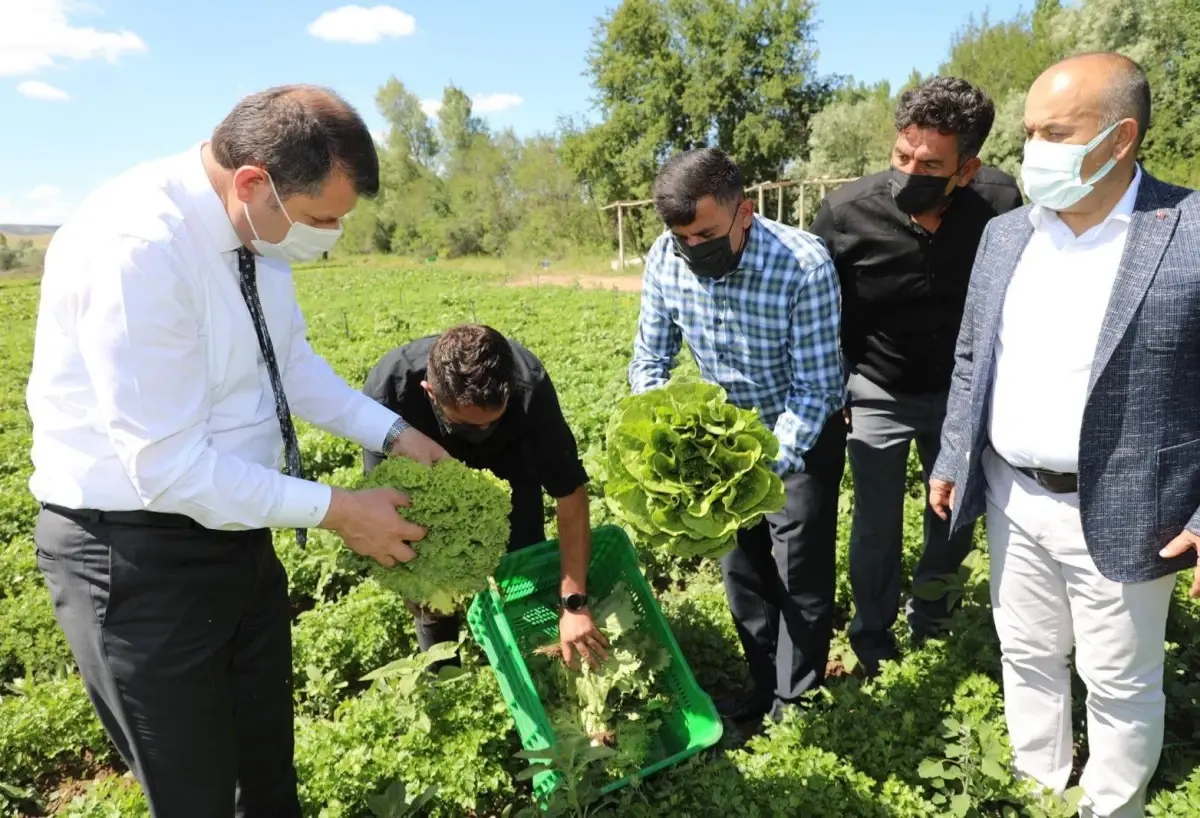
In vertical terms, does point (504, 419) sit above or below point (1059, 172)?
below

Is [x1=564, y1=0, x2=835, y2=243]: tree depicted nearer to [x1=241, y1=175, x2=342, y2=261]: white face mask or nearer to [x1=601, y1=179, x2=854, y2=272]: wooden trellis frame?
[x1=601, y1=179, x2=854, y2=272]: wooden trellis frame

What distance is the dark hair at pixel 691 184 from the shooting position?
3.06 meters

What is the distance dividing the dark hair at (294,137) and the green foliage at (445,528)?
1.08 m

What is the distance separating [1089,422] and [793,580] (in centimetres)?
148

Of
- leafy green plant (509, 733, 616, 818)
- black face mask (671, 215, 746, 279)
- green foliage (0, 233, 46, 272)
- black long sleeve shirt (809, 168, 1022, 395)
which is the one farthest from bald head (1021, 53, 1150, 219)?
green foliage (0, 233, 46, 272)

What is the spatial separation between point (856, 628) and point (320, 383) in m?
2.95

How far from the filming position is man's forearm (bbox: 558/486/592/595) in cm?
338

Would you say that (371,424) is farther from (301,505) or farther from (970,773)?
(970,773)

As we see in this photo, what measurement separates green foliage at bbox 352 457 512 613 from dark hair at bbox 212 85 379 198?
1079mm

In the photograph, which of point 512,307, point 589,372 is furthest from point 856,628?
point 512,307

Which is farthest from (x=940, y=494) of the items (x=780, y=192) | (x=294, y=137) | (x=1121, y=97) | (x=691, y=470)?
(x=780, y=192)

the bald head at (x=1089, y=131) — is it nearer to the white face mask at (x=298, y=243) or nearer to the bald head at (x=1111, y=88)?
the bald head at (x=1111, y=88)

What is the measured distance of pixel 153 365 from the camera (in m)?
1.98

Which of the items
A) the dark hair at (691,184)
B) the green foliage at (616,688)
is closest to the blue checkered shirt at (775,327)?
the dark hair at (691,184)
